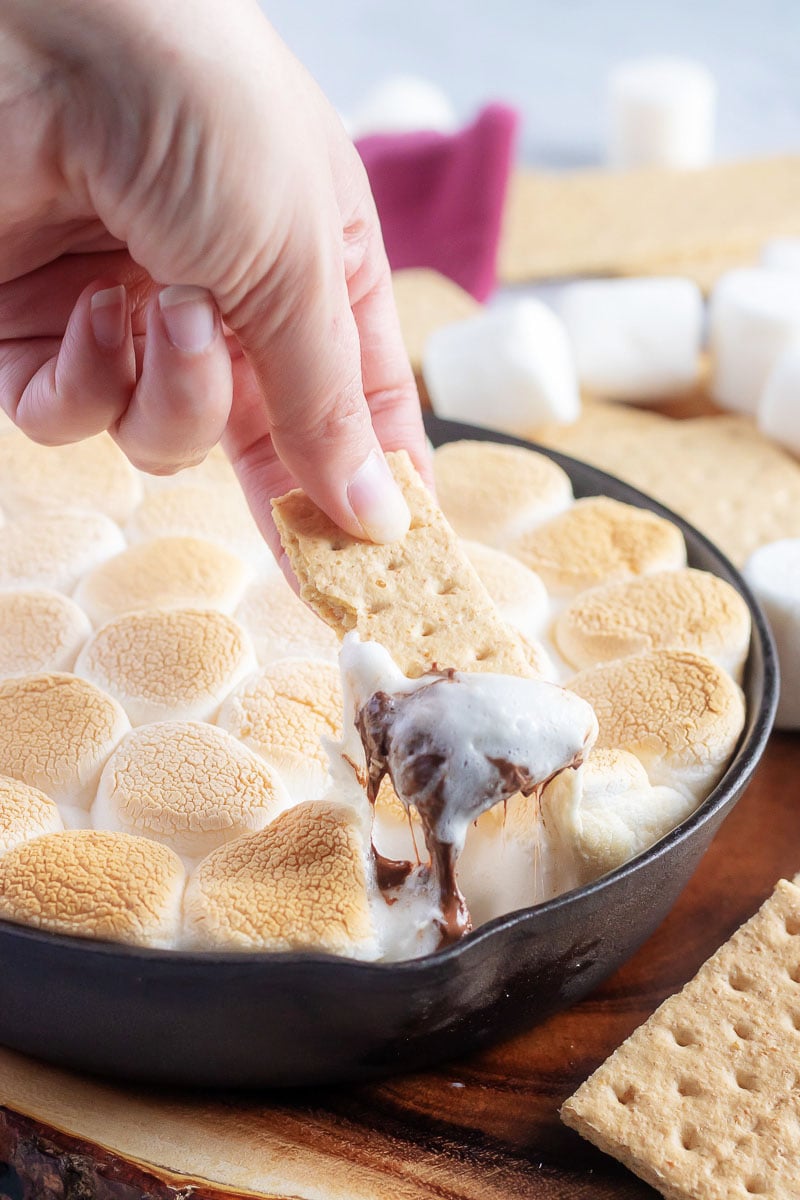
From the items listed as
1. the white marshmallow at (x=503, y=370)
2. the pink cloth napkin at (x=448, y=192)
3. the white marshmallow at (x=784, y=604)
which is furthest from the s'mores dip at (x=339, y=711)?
the pink cloth napkin at (x=448, y=192)

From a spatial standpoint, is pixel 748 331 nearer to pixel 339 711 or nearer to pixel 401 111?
pixel 339 711

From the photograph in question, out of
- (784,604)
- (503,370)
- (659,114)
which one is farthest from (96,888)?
(659,114)

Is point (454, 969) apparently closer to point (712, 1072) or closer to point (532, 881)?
point (532, 881)

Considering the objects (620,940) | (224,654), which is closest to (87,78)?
(224,654)

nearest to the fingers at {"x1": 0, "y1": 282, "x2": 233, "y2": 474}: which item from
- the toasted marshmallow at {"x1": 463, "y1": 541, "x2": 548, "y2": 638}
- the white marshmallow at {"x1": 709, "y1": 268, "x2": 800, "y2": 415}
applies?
the toasted marshmallow at {"x1": 463, "y1": 541, "x2": 548, "y2": 638}

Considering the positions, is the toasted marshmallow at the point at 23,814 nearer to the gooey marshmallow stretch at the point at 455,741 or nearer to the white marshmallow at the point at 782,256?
the gooey marshmallow stretch at the point at 455,741
